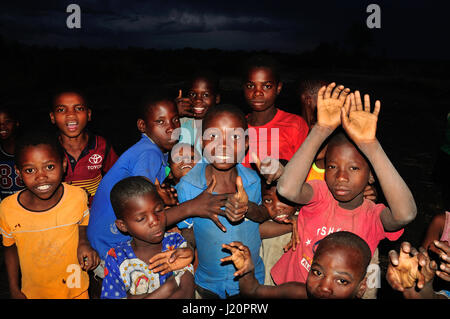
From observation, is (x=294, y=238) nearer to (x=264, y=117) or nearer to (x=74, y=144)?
(x=264, y=117)

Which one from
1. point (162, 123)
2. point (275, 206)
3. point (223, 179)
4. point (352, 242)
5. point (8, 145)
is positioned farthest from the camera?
point (8, 145)

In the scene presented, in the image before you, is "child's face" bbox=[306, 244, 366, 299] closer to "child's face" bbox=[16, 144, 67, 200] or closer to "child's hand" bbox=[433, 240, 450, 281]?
"child's hand" bbox=[433, 240, 450, 281]

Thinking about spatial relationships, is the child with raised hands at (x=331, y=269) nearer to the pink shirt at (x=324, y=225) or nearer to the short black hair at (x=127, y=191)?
the pink shirt at (x=324, y=225)

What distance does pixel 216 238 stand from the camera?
206cm

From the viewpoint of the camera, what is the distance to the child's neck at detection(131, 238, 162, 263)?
1947mm

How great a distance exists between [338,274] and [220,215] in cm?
74

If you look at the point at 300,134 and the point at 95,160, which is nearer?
the point at 300,134

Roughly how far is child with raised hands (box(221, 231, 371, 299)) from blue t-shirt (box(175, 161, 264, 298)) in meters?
0.31

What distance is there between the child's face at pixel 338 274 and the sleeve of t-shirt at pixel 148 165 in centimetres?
121

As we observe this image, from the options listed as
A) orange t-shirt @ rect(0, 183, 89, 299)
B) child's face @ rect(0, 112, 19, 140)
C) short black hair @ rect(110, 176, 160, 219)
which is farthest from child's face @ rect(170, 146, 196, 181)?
child's face @ rect(0, 112, 19, 140)

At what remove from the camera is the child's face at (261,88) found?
293cm

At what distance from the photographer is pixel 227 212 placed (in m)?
1.88

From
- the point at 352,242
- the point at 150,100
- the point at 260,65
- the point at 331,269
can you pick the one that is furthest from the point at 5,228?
the point at 260,65

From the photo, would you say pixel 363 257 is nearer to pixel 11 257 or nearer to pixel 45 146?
pixel 45 146
